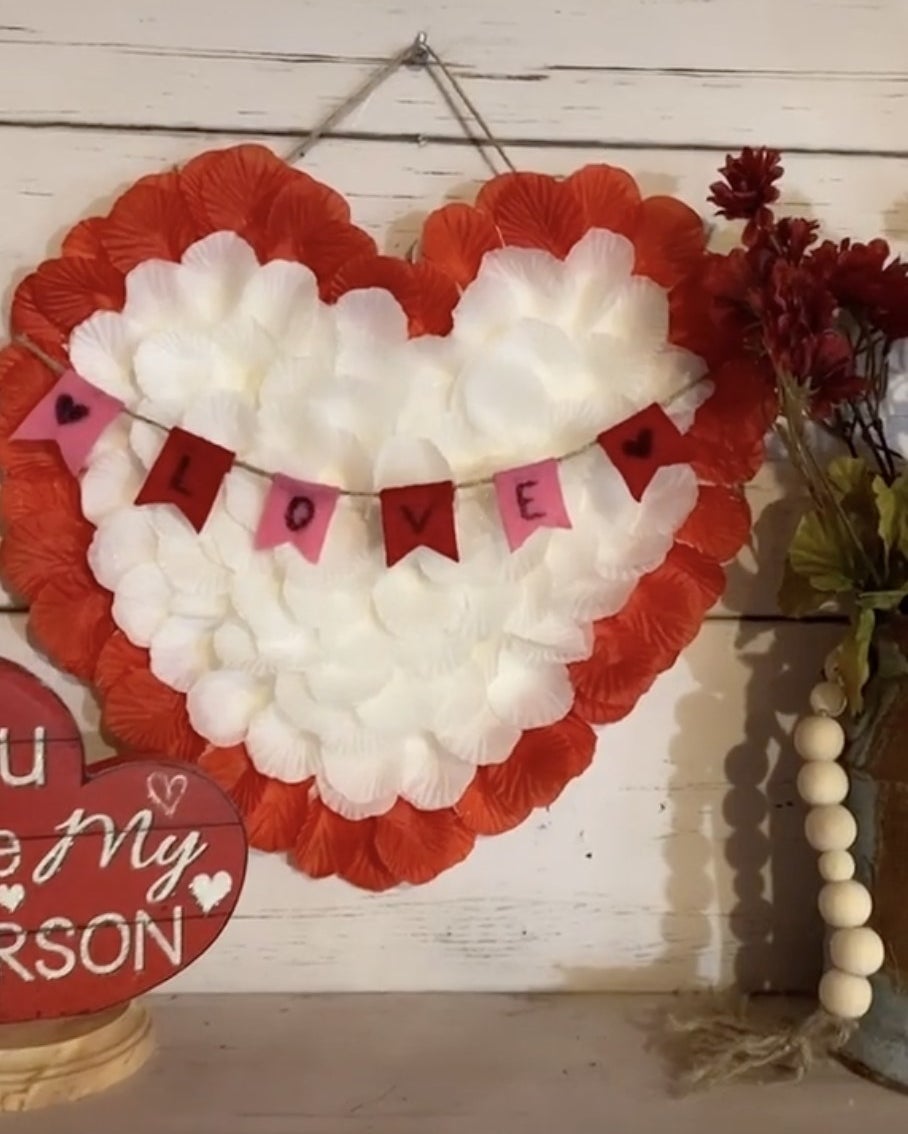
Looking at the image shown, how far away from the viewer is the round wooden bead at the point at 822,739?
871 millimetres

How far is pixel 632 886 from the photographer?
3.25ft

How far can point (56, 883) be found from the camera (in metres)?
0.85

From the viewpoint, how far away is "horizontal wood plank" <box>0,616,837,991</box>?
38.5 inches

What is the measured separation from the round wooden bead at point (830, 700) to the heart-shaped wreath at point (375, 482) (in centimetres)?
9

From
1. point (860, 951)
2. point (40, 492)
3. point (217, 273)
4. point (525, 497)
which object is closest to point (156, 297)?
point (217, 273)

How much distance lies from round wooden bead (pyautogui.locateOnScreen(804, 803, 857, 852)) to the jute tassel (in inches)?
4.2

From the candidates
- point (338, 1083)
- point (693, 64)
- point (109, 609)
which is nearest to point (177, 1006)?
point (338, 1083)

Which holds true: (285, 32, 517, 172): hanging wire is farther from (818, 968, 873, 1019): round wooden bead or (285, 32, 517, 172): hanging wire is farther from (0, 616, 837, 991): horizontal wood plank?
(818, 968, 873, 1019): round wooden bead

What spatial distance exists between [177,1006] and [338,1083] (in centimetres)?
16

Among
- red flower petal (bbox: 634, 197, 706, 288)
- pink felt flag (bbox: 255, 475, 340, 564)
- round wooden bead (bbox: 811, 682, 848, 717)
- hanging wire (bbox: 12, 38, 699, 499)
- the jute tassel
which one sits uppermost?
hanging wire (bbox: 12, 38, 699, 499)

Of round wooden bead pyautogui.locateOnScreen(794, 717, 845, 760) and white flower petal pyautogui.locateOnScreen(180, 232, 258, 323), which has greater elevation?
white flower petal pyautogui.locateOnScreen(180, 232, 258, 323)

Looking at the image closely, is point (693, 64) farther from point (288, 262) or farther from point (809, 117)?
point (288, 262)

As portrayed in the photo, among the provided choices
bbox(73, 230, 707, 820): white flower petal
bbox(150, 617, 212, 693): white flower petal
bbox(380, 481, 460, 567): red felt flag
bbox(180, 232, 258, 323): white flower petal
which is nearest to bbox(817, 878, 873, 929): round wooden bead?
bbox(73, 230, 707, 820): white flower petal

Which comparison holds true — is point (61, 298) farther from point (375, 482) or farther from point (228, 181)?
point (375, 482)
